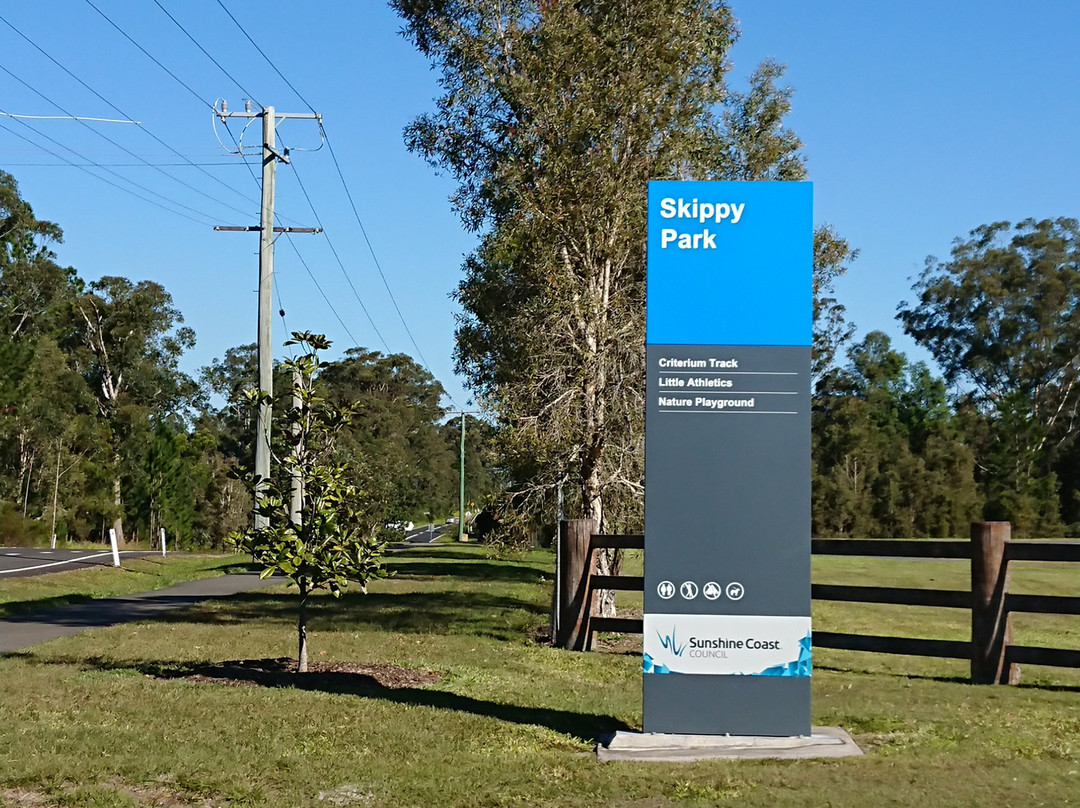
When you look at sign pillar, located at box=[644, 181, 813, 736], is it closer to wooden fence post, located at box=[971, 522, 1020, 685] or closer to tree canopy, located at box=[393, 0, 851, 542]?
wooden fence post, located at box=[971, 522, 1020, 685]

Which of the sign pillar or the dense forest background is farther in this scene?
the dense forest background

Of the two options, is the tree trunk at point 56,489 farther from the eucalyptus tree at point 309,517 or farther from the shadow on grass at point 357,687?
the eucalyptus tree at point 309,517

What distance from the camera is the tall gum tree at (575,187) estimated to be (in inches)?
627

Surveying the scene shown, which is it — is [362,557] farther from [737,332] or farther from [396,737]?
[737,332]

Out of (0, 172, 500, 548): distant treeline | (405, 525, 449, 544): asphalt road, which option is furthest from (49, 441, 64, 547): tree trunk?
(405, 525, 449, 544): asphalt road

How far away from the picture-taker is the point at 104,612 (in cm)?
2011

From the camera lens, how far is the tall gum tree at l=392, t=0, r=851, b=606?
15.9 metres

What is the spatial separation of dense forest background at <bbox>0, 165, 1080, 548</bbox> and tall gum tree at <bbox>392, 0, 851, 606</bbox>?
41.1 meters

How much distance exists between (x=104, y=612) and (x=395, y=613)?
16.7 ft

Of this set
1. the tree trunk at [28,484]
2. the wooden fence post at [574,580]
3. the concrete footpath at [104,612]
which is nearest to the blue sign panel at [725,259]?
the wooden fence post at [574,580]

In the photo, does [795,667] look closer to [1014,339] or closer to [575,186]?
[575,186]

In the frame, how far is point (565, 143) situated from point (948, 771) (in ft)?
33.8

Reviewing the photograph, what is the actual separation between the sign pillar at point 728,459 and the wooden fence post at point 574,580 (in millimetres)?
5072

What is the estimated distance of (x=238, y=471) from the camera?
1202 centimetres
